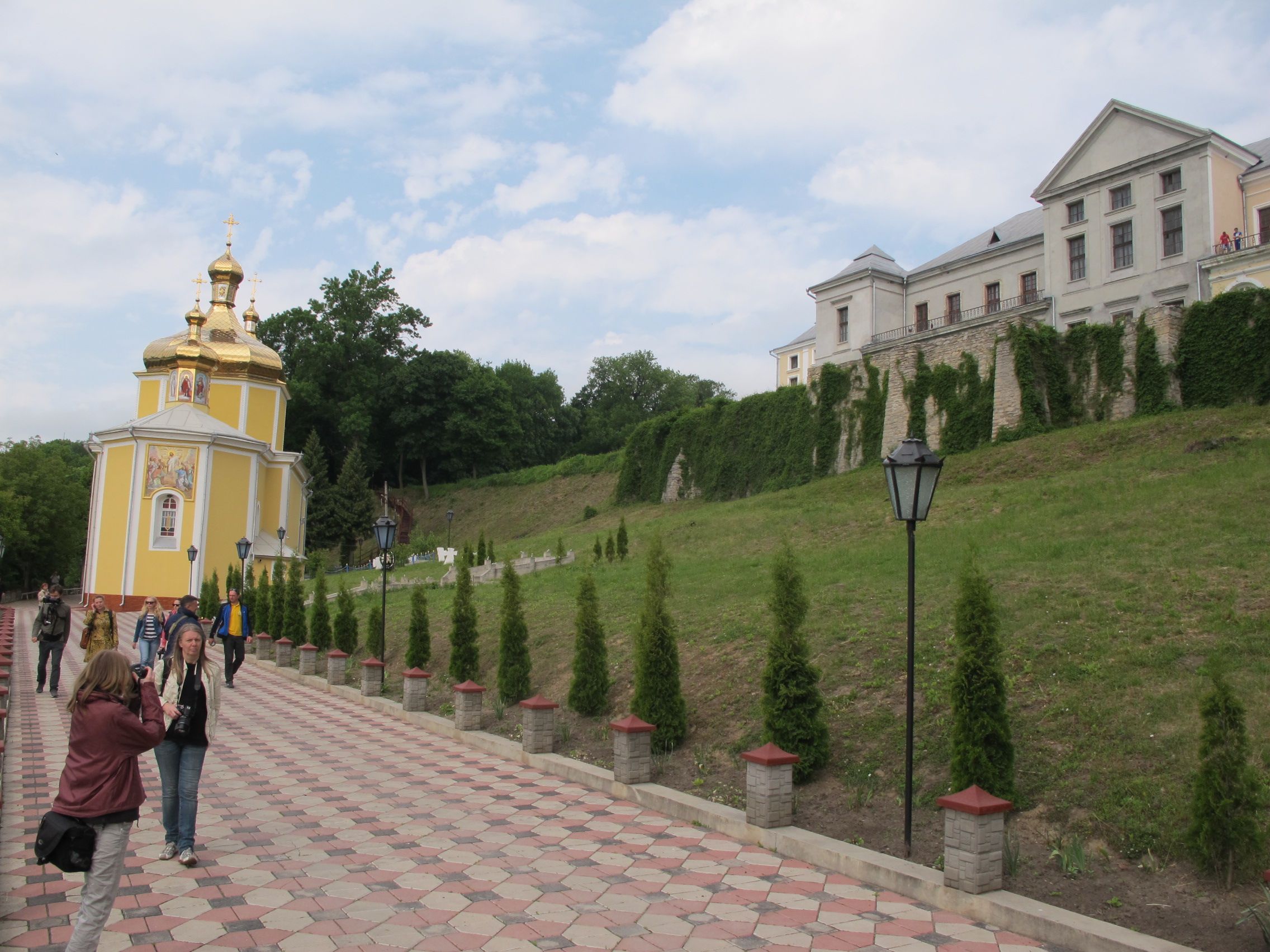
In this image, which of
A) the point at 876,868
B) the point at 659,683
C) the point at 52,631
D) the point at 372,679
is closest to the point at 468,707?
the point at 659,683

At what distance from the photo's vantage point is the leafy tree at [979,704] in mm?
6285

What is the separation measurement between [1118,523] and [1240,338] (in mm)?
13145

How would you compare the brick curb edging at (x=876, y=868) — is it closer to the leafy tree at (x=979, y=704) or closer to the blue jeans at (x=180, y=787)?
the leafy tree at (x=979, y=704)

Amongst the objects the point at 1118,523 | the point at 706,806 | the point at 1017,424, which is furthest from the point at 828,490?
the point at 706,806

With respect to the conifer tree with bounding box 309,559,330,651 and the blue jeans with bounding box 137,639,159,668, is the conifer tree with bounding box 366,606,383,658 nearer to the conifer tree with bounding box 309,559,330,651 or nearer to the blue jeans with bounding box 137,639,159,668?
the conifer tree with bounding box 309,559,330,651

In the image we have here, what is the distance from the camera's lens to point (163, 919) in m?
5.05

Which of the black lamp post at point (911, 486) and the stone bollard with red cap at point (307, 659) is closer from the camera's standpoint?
the black lamp post at point (911, 486)

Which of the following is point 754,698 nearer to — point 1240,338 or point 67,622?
point 67,622

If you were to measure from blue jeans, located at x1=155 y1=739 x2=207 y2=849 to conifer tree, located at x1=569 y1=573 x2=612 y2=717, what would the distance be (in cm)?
511

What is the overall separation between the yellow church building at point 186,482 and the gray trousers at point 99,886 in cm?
2870

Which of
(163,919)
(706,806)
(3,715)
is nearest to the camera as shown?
(163,919)

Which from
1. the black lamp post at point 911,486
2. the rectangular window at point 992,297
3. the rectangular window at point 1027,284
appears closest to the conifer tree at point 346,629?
the black lamp post at point 911,486

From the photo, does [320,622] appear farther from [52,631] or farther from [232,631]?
[52,631]

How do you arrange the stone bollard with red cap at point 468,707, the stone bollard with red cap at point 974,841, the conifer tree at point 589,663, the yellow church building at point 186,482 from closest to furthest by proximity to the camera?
the stone bollard with red cap at point 974,841 → the conifer tree at point 589,663 → the stone bollard with red cap at point 468,707 → the yellow church building at point 186,482
